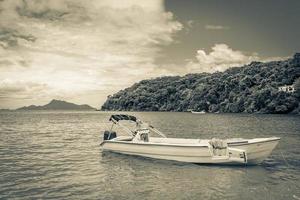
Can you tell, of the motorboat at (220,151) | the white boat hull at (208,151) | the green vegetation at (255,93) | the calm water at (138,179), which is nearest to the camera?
the calm water at (138,179)

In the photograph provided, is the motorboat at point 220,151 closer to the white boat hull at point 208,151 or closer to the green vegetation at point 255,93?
the white boat hull at point 208,151

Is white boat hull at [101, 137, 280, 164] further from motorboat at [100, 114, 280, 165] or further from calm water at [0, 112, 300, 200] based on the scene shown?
calm water at [0, 112, 300, 200]

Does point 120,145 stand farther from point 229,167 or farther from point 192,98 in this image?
point 192,98

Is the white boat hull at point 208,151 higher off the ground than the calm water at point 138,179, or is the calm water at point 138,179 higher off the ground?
the white boat hull at point 208,151

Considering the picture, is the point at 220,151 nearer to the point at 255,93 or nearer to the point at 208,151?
the point at 208,151

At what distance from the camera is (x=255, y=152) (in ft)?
76.6

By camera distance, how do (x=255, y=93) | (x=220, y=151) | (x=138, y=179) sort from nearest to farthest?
(x=138, y=179)
(x=220, y=151)
(x=255, y=93)

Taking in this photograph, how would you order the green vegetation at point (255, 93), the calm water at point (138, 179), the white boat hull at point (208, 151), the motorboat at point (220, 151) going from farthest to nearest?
the green vegetation at point (255, 93)
the white boat hull at point (208, 151)
the motorboat at point (220, 151)
the calm water at point (138, 179)

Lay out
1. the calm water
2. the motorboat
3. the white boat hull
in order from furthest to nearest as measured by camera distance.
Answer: the white boat hull
the motorboat
the calm water

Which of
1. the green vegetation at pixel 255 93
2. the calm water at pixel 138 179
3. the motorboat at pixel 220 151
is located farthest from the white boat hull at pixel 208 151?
the green vegetation at pixel 255 93

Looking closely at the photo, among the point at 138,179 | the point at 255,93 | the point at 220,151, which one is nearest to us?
the point at 138,179

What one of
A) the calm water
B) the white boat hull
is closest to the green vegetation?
the calm water

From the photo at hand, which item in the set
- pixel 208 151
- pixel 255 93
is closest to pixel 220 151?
pixel 208 151

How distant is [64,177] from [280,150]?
22.1 meters
